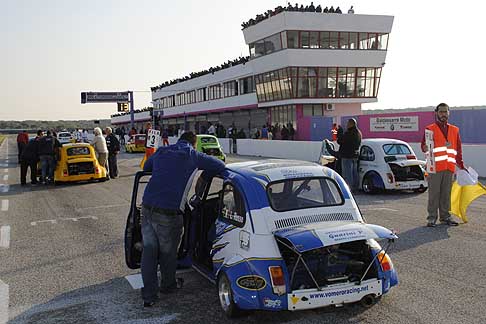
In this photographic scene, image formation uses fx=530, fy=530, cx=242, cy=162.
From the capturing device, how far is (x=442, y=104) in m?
9.11

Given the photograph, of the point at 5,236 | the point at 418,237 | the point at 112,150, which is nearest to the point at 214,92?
the point at 112,150

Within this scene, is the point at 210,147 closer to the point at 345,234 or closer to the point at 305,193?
the point at 305,193

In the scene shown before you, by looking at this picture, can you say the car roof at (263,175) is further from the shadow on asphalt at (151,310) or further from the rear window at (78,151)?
the rear window at (78,151)

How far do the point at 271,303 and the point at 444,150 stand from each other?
5818mm

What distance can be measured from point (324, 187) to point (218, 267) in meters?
1.39

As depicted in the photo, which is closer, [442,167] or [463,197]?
[442,167]

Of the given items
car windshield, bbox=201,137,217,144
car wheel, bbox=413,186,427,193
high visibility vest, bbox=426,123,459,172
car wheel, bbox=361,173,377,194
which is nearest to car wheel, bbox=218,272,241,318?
high visibility vest, bbox=426,123,459,172

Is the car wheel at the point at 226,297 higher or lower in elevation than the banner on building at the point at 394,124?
lower

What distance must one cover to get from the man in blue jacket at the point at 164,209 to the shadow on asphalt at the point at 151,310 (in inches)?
11.0

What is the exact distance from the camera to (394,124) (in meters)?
30.5

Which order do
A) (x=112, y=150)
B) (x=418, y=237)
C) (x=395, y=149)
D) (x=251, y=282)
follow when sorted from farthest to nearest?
(x=112, y=150) → (x=395, y=149) → (x=418, y=237) → (x=251, y=282)

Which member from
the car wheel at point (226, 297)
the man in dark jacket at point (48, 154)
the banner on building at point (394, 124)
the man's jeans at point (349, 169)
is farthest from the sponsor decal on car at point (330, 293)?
the banner on building at point (394, 124)

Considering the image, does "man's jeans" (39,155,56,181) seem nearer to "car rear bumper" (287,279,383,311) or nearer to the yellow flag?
the yellow flag

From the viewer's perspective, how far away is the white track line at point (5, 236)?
8894 millimetres
